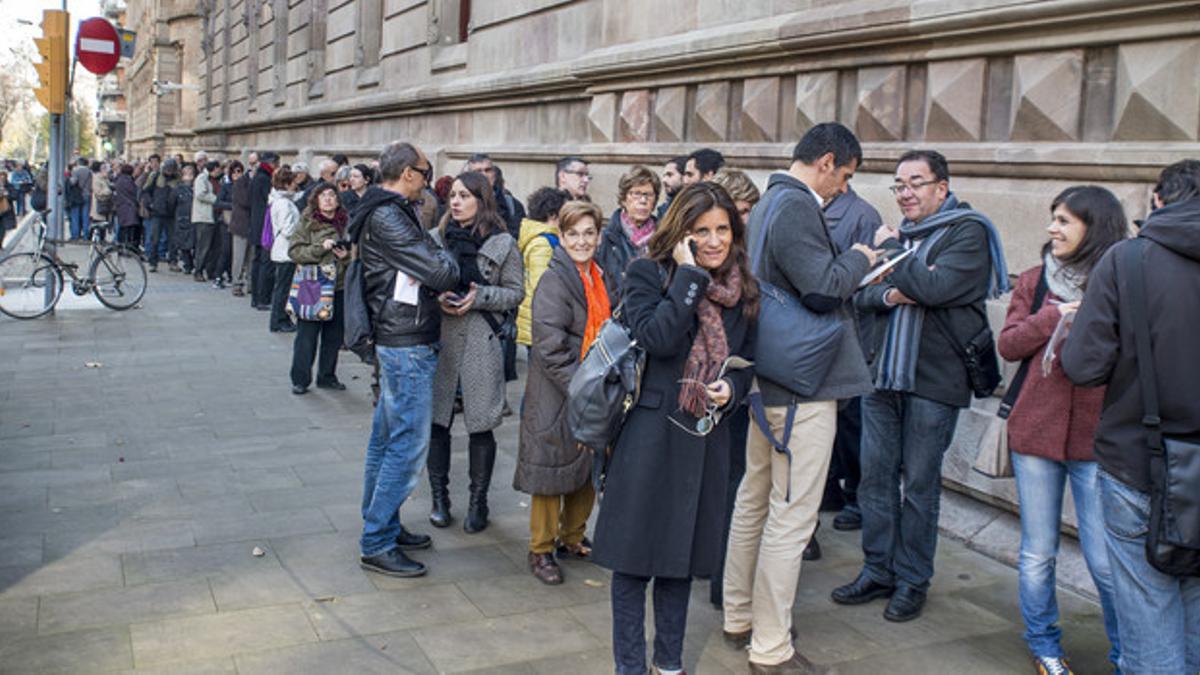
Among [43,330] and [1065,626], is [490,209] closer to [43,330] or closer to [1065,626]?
[1065,626]

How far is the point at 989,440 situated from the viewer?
189 inches

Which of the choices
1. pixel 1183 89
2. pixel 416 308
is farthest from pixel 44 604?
pixel 1183 89

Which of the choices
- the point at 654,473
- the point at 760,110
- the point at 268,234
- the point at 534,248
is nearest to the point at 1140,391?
the point at 654,473

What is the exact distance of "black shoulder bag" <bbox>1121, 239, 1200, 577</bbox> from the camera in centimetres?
338

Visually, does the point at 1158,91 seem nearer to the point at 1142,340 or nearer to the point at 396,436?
the point at 1142,340

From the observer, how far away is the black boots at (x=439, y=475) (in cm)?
634

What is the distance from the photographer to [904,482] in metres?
5.22

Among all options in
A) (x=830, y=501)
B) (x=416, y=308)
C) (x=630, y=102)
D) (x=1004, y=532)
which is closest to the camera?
(x=416, y=308)

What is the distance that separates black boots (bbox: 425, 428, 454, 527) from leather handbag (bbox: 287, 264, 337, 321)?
3.78 m

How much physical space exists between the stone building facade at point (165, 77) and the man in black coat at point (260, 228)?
26595 millimetres

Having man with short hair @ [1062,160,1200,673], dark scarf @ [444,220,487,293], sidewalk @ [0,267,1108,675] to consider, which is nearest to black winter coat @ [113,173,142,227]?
sidewalk @ [0,267,1108,675]

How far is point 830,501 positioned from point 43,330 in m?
9.64

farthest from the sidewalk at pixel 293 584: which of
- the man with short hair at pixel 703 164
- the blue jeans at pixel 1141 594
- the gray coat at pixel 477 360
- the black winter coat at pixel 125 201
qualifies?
the black winter coat at pixel 125 201

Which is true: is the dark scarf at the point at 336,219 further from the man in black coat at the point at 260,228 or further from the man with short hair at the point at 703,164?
the man in black coat at the point at 260,228
